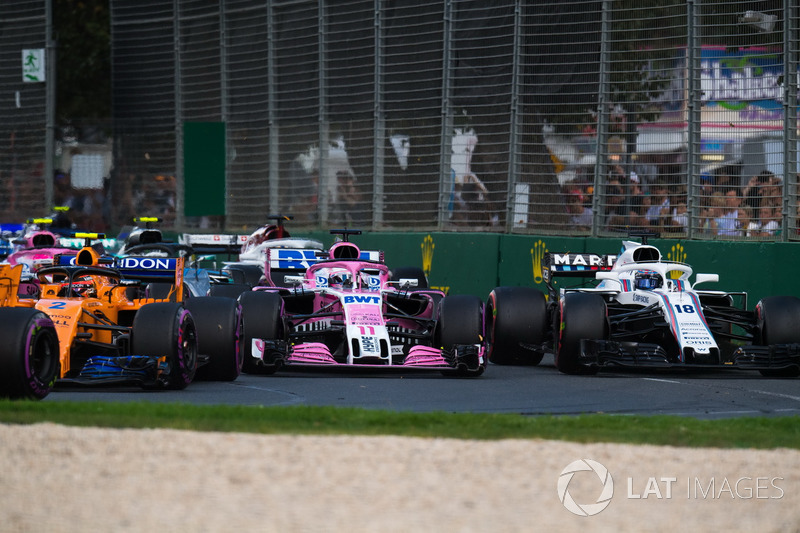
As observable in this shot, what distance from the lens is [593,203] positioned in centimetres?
1819

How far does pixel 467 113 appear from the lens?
2066 cm

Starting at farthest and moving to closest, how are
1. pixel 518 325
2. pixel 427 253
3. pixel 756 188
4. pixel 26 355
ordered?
pixel 427 253
pixel 756 188
pixel 518 325
pixel 26 355

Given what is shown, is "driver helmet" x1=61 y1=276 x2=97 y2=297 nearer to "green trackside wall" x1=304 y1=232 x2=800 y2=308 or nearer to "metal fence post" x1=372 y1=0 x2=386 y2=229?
"green trackside wall" x1=304 y1=232 x2=800 y2=308

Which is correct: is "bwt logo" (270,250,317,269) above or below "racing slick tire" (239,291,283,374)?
above

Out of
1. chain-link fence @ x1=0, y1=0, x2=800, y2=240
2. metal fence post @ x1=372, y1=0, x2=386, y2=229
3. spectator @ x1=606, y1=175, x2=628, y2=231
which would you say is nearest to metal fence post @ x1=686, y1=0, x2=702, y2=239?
chain-link fence @ x1=0, y1=0, x2=800, y2=240

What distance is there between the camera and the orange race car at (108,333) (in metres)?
9.88

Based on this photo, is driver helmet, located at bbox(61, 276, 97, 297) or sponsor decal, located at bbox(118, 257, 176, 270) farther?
sponsor decal, located at bbox(118, 257, 176, 270)

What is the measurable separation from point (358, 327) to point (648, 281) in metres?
3.27

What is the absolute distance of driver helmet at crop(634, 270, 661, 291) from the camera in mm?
13925

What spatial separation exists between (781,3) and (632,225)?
3546 mm

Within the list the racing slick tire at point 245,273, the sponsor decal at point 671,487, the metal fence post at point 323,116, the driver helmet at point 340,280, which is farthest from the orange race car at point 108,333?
the metal fence post at point 323,116

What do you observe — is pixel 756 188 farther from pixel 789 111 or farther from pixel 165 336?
pixel 165 336

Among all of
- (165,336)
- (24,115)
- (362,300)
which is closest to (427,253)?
(362,300)

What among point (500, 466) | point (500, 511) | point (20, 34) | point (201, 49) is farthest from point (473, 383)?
point (20, 34)
